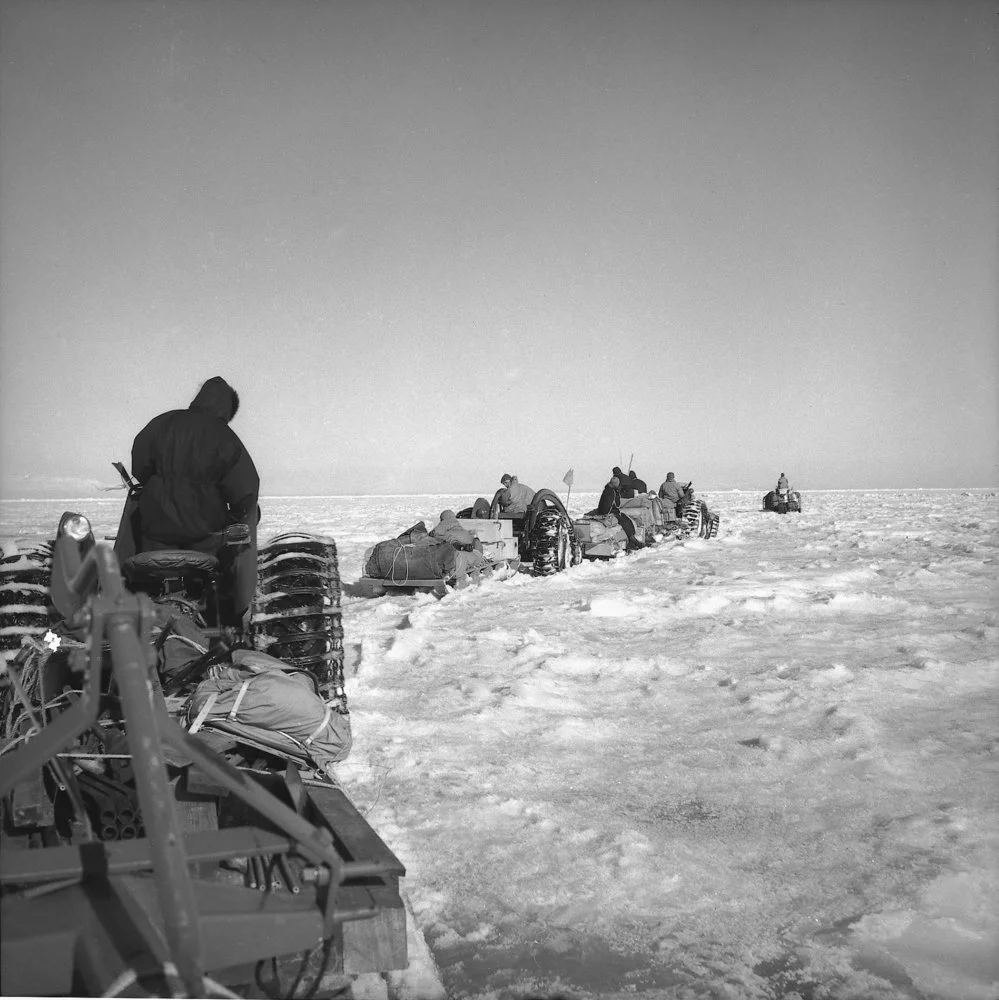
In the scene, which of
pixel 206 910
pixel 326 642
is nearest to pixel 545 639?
pixel 326 642

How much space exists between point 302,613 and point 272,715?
1225mm

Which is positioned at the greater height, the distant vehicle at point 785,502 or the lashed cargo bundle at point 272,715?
the lashed cargo bundle at point 272,715

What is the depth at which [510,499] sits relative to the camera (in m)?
13.2

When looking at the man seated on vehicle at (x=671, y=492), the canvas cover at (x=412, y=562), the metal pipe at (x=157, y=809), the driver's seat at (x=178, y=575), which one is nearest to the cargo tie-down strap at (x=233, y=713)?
the driver's seat at (x=178, y=575)

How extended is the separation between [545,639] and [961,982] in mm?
4674

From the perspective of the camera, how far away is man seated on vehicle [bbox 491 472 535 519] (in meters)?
13.2

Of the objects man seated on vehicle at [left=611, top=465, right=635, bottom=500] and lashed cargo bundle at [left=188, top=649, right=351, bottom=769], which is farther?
man seated on vehicle at [left=611, top=465, right=635, bottom=500]

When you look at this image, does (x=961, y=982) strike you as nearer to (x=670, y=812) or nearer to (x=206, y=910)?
(x=670, y=812)

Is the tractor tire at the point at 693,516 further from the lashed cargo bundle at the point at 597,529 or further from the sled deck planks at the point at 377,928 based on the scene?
the sled deck planks at the point at 377,928

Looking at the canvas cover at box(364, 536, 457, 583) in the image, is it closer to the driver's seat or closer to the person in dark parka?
the driver's seat

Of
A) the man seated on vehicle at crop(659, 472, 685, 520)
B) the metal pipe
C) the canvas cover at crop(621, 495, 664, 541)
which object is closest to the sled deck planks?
the metal pipe

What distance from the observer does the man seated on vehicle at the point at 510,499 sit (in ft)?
43.4

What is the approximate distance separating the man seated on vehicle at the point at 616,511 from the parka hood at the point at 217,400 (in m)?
11.8

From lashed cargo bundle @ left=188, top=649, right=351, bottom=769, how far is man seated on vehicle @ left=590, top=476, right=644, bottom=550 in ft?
41.7
